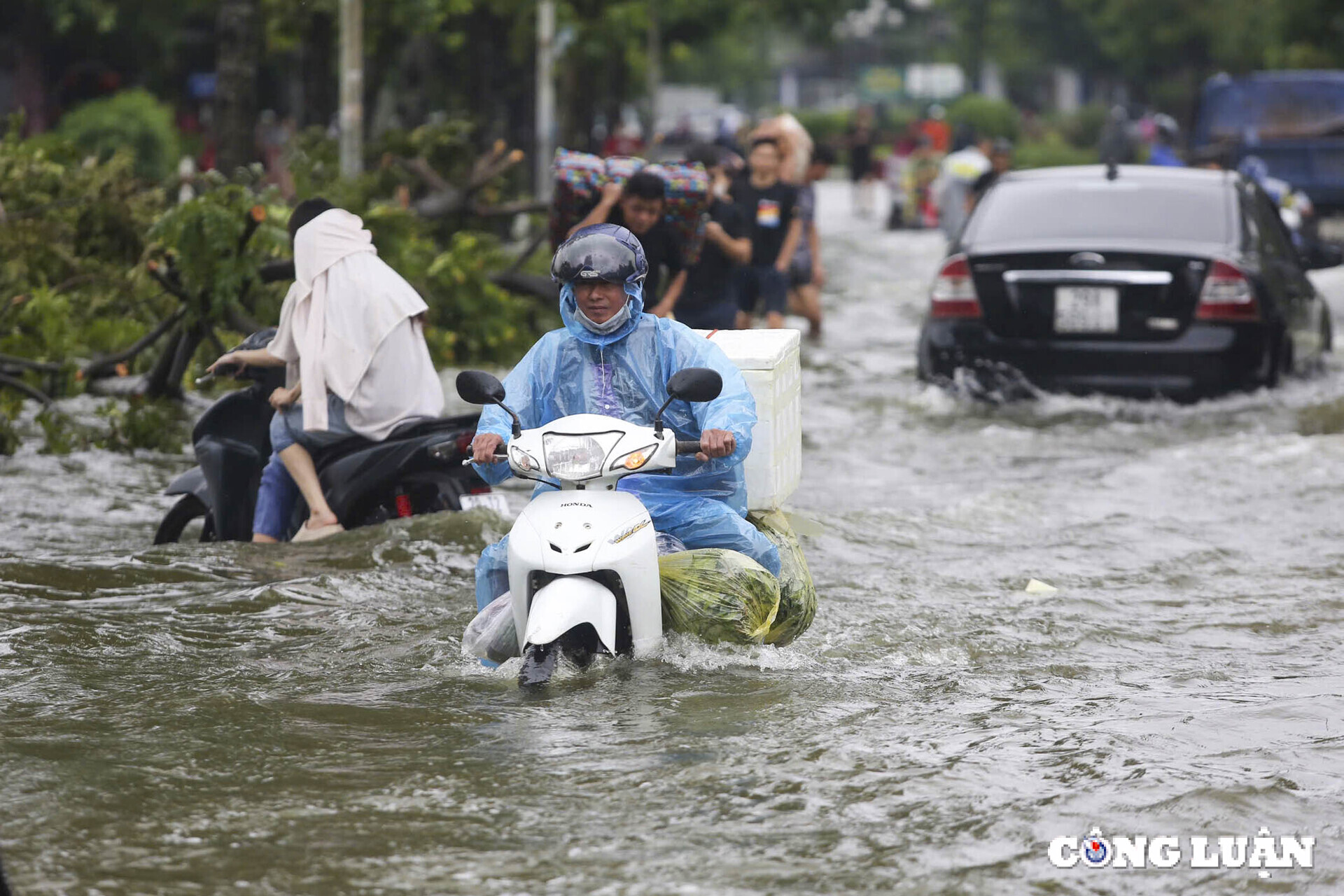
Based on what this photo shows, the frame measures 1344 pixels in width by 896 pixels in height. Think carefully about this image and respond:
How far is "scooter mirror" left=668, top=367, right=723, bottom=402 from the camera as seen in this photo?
571cm

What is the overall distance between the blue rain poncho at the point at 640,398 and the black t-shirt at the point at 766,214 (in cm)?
850

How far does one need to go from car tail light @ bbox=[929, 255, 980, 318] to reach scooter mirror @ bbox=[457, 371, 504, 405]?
7031 millimetres

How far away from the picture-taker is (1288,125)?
1097 inches

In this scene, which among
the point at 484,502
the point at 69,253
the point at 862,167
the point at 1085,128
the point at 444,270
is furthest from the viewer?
the point at 1085,128

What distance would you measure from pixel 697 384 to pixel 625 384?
1.95 ft

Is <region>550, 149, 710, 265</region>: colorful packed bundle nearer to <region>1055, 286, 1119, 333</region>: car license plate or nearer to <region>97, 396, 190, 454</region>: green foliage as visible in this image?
<region>97, 396, 190, 454</region>: green foliage

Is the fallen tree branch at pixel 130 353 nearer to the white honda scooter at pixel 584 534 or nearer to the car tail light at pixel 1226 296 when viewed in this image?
the white honda scooter at pixel 584 534

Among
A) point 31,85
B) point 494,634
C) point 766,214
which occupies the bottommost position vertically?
point 494,634

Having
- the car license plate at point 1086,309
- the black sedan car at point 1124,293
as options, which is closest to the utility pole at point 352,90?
the black sedan car at point 1124,293


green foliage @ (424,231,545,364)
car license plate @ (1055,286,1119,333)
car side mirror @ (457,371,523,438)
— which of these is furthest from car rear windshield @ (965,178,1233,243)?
car side mirror @ (457,371,523,438)

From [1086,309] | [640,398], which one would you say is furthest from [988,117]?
[640,398]

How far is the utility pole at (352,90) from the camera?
16.4 metres

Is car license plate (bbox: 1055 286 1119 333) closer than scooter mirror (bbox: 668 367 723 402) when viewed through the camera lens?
No

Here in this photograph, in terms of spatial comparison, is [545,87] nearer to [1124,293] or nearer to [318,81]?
[318,81]
